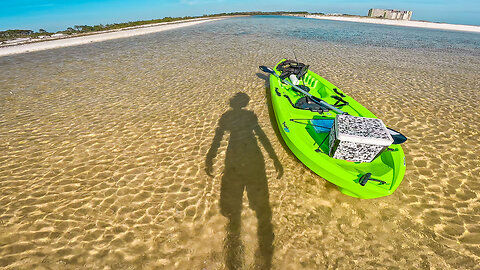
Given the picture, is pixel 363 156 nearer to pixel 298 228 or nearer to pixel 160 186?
pixel 298 228

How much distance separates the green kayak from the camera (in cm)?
472

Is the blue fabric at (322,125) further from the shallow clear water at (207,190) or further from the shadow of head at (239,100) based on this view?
the shadow of head at (239,100)

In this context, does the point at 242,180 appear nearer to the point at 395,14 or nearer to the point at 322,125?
the point at 322,125

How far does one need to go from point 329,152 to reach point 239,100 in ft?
21.0

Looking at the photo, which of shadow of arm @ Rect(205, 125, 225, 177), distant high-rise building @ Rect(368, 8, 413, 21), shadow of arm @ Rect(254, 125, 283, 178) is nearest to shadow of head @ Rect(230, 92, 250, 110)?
shadow of arm @ Rect(205, 125, 225, 177)

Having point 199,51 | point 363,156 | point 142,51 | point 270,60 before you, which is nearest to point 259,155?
point 363,156

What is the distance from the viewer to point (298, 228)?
489cm

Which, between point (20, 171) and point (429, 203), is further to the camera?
point (20, 171)

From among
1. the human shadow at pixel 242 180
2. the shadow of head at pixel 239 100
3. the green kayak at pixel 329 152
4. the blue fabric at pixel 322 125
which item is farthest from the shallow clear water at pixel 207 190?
the blue fabric at pixel 322 125

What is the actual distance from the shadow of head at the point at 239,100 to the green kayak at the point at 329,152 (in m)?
1.99

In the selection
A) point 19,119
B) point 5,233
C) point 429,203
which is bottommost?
Result: point 429,203

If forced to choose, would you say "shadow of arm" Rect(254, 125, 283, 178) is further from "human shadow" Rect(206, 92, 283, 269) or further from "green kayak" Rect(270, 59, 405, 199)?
"green kayak" Rect(270, 59, 405, 199)

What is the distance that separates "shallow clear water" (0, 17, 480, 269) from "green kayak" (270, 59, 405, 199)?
2.93 feet

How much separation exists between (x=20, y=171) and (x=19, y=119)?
442cm
